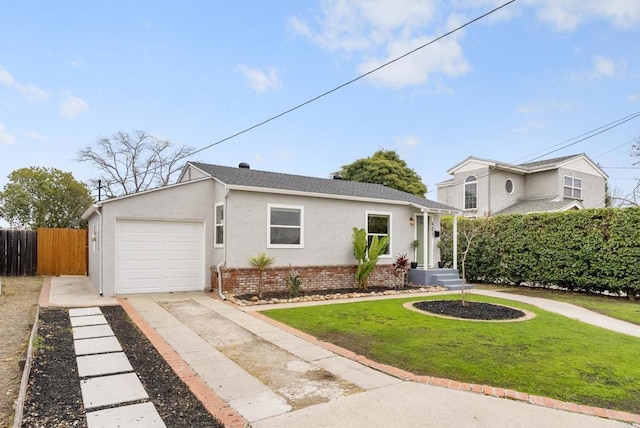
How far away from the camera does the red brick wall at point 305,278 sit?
10.9 meters

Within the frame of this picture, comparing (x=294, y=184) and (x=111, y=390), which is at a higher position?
(x=294, y=184)

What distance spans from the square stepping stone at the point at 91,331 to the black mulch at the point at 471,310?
22.0ft

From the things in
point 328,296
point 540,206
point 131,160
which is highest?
point 131,160

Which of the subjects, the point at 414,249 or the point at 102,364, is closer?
the point at 102,364

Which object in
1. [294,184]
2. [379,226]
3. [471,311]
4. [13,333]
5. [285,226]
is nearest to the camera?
[13,333]

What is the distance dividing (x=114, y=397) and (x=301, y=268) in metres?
8.13

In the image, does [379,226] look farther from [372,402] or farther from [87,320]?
[372,402]

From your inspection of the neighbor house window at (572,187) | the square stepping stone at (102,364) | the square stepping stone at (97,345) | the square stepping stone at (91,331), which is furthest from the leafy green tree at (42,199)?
the neighbor house window at (572,187)

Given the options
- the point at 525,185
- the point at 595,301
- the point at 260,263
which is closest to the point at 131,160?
the point at 260,263

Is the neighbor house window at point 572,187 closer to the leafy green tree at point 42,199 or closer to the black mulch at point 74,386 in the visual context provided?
the black mulch at point 74,386

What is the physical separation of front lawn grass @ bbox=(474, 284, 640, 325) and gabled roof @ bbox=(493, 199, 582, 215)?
23.3 feet

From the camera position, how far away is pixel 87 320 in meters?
7.61

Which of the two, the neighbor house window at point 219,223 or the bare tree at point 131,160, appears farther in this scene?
the bare tree at point 131,160

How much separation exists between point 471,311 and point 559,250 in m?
6.98
